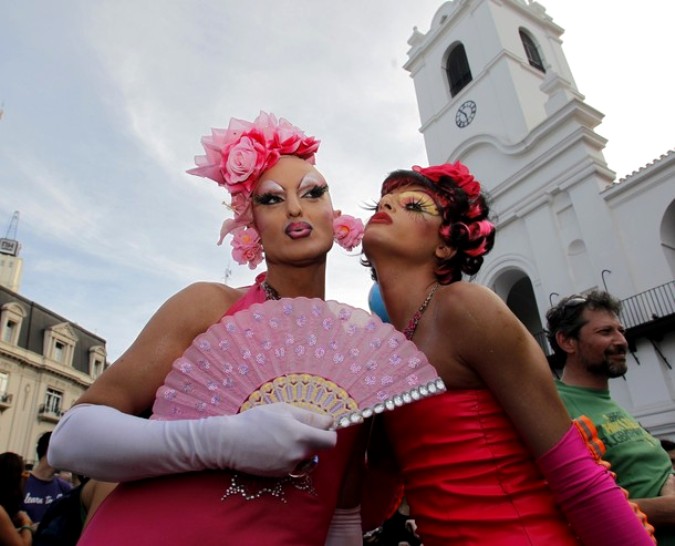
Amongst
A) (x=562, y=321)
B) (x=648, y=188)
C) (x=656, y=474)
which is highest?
(x=648, y=188)

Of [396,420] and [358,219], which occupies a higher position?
[358,219]

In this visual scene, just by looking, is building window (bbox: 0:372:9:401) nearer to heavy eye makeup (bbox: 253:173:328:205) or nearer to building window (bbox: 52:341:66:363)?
building window (bbox: 52:341:66:363)

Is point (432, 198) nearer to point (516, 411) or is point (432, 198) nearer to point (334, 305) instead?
point (334, 305)

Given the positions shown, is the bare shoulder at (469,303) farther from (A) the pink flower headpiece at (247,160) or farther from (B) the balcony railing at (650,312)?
(B) the balcony railing at (650,312)

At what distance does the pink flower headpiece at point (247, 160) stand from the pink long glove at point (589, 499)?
1075mm

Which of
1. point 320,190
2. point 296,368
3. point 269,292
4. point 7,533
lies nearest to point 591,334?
point 320,190

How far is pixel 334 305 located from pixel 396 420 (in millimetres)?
415

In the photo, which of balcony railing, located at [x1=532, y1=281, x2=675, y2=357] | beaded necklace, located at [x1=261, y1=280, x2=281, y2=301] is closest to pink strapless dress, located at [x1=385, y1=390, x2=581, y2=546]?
beaded necklace, located at [x1=261, y1=280, x2=281, y2=301]

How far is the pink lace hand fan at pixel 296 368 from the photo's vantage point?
1203 millimetres

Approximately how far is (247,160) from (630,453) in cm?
206

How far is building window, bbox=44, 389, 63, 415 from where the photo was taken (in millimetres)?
20609

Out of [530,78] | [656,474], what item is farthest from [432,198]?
[530,78]

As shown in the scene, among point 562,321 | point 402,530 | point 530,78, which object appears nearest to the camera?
point 562,321

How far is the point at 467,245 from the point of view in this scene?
1736 mm
